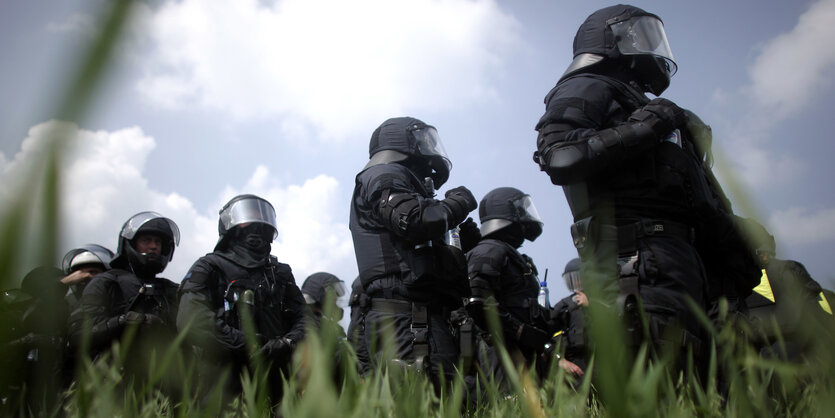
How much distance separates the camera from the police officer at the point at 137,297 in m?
4.55

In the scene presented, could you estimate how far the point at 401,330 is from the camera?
3.79 meters

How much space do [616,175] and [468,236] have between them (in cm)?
289

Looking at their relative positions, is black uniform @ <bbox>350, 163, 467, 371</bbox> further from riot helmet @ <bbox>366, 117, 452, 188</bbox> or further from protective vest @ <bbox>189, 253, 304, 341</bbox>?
protective vest @ <bbox>189, 253, 304, 341</bbox>

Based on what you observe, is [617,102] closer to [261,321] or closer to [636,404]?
[636,404]

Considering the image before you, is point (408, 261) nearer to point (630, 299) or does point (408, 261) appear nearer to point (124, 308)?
point (630, 299)

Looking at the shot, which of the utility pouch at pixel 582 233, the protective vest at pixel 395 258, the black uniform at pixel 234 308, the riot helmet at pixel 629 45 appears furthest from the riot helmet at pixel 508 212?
the utility pouch at pixel 582 233

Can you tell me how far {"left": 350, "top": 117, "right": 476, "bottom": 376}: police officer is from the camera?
3738 millimetres

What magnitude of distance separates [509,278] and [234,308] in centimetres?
260

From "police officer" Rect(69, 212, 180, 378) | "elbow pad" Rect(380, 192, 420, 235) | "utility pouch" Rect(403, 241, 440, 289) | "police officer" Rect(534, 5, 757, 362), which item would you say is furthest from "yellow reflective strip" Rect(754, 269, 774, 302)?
"police officer" Rect(69, 212, 180, 378)

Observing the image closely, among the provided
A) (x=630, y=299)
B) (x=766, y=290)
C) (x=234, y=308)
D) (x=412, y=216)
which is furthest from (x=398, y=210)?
(x=766, y=290)

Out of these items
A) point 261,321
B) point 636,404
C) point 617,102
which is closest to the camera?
point 636,404

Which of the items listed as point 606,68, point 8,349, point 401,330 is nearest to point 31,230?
point 8,349

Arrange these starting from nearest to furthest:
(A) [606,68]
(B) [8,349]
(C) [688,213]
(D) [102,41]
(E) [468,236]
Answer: (D) [102,41]
(B) [8,349]
(C) [688,213]
(A) [606,68]
(E) [468,236]

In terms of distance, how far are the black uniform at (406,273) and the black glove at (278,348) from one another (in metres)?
0.85
